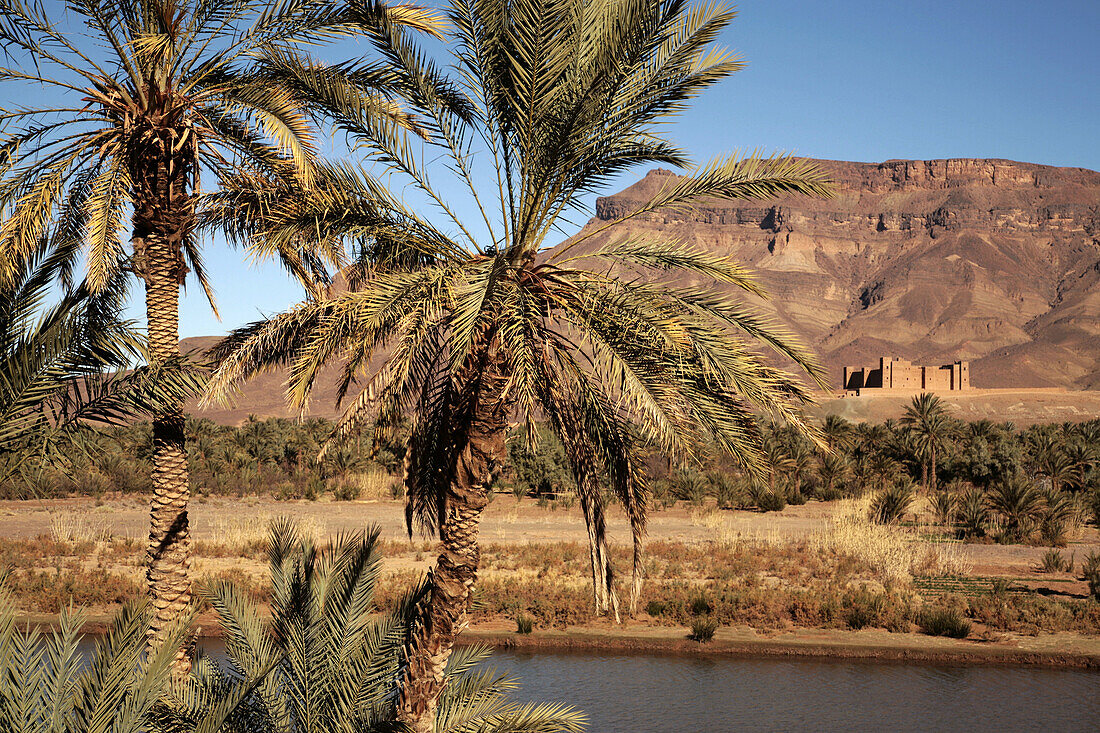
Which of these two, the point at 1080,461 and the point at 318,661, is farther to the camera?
the point at 1080,461

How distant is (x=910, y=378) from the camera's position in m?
92.0

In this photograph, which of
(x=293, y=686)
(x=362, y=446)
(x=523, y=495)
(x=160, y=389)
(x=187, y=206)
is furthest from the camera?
(x=362, y=446)

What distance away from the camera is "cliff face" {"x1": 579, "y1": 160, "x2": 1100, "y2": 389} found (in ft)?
448

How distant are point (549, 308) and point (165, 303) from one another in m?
3.91

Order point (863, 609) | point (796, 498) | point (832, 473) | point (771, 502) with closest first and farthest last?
point (863, 609), point (771, 502), point (796, 498), point (832, 473)

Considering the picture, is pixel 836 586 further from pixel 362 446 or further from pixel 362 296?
pixel 362 446

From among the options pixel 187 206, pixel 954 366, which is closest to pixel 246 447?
pixel 187 206

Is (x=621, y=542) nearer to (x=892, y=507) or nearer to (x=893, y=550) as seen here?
(x=893, y=550)

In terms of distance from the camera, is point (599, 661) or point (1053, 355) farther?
point (1053, 355)

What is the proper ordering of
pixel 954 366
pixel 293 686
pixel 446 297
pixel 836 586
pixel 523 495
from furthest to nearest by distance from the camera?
1. pixel 954 366
2. pixel 523 495
3. pixel 836 586
4. pixel 446 297
5. pixel 293 686

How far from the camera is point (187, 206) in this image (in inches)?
344

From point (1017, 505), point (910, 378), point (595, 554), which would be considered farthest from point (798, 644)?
point (910, 378)

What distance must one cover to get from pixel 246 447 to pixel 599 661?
32.6 metres

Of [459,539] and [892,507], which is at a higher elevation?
[459,539]
